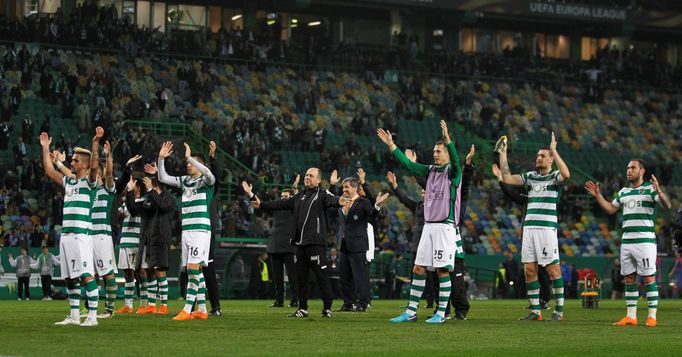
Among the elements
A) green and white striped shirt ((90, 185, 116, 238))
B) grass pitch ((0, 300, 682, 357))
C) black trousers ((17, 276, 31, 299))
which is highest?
green and white striped shirt ((90, 185, 116, 238))

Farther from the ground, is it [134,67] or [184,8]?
[184,8]

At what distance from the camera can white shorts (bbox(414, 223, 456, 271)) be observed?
18.2 meters

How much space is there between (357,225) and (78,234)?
25.1ft

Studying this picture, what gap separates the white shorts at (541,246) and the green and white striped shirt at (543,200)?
0.31 feet

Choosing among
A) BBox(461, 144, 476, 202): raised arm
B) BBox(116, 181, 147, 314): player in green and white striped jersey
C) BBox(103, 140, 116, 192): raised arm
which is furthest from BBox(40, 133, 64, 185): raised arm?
BBox(461, 144, 476, 202): raised arm

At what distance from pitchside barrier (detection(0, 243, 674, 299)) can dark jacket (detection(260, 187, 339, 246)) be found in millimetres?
11361

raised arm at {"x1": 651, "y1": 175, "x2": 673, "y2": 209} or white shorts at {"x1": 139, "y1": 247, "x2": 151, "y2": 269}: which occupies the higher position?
raised arm at {"x1": 651, "y1": 175, "x2": 673, "y2": 209}

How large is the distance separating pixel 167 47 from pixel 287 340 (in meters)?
38.8

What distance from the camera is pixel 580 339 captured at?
1527 centimetres

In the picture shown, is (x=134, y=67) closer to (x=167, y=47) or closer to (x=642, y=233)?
(x=167, y=47)

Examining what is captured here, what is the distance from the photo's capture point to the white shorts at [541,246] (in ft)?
62.0

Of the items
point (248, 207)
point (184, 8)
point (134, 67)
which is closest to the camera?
point (248, 207)

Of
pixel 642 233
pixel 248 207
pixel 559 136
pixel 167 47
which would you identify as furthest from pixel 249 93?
pixel 642 233

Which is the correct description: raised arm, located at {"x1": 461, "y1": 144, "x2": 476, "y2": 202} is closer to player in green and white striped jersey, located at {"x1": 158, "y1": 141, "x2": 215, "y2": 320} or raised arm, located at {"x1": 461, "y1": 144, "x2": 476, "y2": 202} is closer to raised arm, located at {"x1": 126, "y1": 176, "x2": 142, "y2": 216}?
player in green and white striped jersey, located at {"x1": 158, "y1": 141, "x2": 215, "y2": 320}
